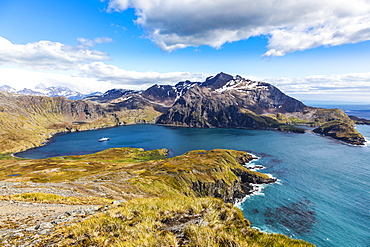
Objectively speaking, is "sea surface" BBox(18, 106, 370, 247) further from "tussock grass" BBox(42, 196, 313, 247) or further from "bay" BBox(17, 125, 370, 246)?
"tussock grass" BBox(42, 196, 313, 247)

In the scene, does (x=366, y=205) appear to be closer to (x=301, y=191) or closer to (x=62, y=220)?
(x=301, y=191)

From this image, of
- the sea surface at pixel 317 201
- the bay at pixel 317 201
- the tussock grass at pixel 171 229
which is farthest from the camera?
the bay at pixel 317 201

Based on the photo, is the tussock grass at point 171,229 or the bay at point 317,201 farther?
the bay at point 317,201

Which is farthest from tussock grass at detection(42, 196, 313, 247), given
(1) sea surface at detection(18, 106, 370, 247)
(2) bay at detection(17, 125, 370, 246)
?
(2) bay at detection(17, 125, 370, 246)

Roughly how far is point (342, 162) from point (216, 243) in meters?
168

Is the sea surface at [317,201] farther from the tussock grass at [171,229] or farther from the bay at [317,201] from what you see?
the tussock grass at [171,229]

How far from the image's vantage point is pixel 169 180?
76500 millimetres

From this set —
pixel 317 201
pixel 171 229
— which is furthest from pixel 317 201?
pixel 171 229

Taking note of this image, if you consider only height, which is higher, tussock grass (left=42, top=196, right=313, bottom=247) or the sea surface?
tussock grass (left=42, top=196, right=313, bottom=247)

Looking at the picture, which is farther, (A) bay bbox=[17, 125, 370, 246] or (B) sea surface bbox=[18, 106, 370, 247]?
(A) bay bbox=[17, 125, 370, 246]

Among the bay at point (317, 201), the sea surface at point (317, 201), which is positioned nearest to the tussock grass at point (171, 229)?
the sea surface at point (317, 201)

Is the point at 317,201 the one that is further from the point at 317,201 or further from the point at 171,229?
the point at 171,229

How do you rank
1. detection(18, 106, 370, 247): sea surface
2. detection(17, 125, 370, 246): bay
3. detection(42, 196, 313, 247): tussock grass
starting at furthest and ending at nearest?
detection(17, 125, 370, 246): bay → detection(18, 106, 370, 247): sea surface → detection(42, 196, 313, 247): tussock grass

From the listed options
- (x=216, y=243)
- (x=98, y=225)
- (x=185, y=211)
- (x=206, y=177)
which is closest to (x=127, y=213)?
(x=98, y=225)
